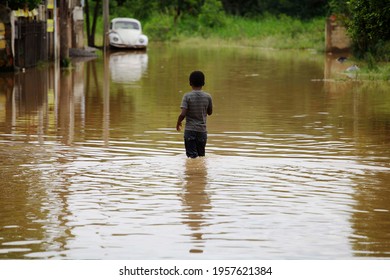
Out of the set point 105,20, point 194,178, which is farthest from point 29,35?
point 194,178

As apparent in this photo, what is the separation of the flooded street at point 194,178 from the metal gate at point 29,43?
8.72m

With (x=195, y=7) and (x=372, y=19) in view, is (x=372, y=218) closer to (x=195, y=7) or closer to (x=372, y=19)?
(x=372, y=19)

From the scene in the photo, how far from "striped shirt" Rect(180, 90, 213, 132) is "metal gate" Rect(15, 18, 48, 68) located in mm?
20949

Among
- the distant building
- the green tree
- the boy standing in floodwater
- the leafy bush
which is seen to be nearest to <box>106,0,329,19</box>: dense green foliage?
the leafy bush

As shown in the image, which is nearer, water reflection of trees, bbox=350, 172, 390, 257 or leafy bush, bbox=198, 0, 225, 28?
water reflection of trees, bbox=350, 172, 390, 257

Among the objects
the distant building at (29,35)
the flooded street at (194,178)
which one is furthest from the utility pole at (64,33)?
the flooded street at (194,178)

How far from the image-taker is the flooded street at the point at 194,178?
965cm

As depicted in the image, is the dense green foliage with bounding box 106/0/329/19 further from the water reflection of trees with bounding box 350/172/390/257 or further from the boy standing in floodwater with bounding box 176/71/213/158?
the water reflection of trees with bounding box 350/172/390/257

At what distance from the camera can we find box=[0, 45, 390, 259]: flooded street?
965 cm

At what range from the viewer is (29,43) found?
3697 cm

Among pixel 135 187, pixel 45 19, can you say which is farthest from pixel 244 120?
pixel 45 19

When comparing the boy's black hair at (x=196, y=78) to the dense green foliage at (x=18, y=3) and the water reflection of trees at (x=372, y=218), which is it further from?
the dense green foliage at (x=18, y=3)

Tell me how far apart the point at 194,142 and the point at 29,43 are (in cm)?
2323

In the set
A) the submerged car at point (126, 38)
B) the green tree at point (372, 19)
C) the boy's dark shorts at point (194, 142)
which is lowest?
the submerged car at point (126, 38)
